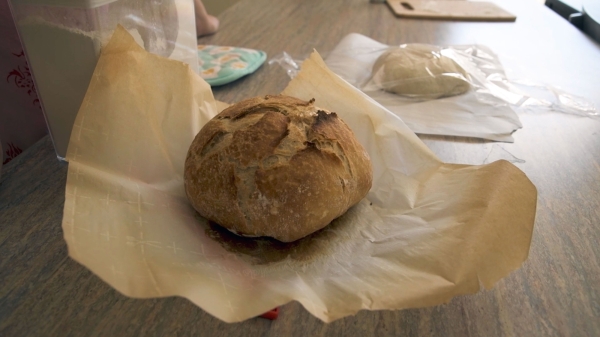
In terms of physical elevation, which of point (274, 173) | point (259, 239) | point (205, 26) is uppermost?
point (274, 173)

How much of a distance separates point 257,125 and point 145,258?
24cm

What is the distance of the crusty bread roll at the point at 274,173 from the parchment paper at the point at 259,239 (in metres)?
0.04

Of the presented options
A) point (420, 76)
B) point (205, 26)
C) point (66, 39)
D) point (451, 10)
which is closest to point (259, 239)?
point (66, 39)

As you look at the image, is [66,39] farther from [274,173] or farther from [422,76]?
[422,76]

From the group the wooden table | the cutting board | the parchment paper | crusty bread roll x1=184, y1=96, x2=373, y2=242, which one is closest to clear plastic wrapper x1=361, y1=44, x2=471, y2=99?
the wooden table

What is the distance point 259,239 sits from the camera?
23.7 inches

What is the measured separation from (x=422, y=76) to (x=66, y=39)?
88 cm

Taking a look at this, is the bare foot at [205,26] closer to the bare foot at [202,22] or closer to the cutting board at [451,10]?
the bare foot at [202,22]

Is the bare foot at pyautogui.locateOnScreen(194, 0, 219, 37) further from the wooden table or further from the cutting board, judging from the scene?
the cutting board

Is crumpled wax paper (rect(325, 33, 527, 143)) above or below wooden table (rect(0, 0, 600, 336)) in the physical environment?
below

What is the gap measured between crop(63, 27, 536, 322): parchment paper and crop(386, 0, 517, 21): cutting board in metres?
1.30

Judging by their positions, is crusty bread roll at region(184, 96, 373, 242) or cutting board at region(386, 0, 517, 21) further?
cutting board at region(386, 0, 517, 21)

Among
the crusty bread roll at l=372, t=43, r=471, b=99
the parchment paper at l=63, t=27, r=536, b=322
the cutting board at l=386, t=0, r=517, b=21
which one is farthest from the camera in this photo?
the cutting board at l=386, t=0, r=517, b=21

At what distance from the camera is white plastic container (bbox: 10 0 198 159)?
1.95 ft
